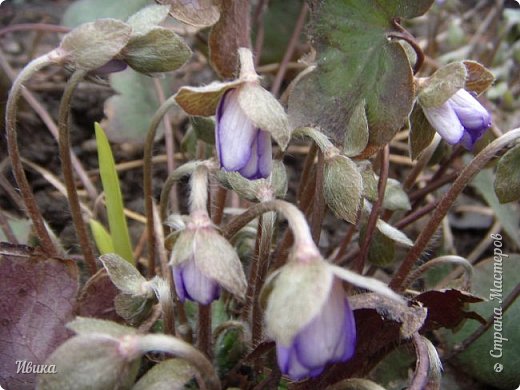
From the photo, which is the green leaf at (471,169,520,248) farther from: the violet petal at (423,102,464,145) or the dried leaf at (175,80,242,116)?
the dried leaf at (175,80,242,116)

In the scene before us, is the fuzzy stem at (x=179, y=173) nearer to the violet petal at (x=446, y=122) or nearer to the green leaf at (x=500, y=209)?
the violet petal at (x=446, y=122)

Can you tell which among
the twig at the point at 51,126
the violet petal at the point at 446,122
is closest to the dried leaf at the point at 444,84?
the violet petal at the point at 446,122

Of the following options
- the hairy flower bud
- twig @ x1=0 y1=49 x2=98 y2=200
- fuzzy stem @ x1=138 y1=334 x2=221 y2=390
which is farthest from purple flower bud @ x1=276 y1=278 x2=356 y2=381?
twig @ x1=0 y1=49 x2=98 y2=200

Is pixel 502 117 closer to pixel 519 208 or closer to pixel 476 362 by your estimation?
pixel 519 208

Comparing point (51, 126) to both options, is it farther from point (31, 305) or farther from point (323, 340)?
point (323, 340)

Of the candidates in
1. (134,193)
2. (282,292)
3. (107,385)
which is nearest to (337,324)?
(282,292)

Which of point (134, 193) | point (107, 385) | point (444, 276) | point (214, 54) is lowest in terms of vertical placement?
point (134, 193)
